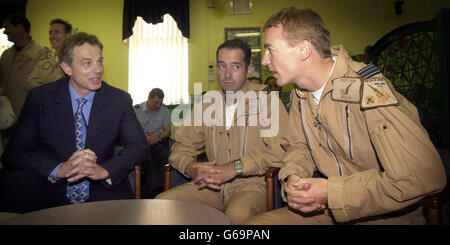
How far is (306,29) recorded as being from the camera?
1368 mm

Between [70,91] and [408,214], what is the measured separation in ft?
6.31

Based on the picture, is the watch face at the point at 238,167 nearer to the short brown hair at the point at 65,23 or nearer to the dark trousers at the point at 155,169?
the dark trousers at the point at 155,169

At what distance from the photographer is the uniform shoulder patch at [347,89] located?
1205 mm

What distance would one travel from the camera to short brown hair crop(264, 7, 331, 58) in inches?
53.9

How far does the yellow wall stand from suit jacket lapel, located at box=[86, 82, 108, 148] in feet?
17.0

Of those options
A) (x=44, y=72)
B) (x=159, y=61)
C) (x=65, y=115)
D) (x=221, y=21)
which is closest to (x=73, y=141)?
(x=65, y=115)

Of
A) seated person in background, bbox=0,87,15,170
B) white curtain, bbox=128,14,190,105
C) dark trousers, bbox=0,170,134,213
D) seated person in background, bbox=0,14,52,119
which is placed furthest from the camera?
white curtain, bbox=128,14,190,105

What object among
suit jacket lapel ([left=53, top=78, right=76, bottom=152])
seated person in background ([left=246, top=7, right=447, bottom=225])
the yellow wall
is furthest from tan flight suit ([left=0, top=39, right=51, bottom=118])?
the yellow wall

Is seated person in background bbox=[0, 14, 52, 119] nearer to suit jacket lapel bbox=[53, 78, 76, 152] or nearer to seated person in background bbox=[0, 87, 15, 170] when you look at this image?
seated person in background bbox=[0, 87, 15, 170]

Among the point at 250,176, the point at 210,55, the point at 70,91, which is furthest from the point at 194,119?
the point at 210,55

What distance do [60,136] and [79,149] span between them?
0.42 ft

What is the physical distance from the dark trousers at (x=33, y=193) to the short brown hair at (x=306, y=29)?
128cm

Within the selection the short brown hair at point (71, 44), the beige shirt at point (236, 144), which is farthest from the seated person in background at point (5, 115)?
the beige shirt at point (236, 144)
